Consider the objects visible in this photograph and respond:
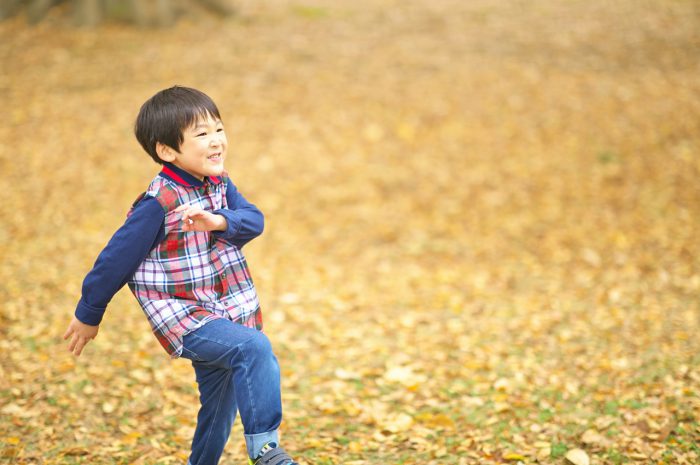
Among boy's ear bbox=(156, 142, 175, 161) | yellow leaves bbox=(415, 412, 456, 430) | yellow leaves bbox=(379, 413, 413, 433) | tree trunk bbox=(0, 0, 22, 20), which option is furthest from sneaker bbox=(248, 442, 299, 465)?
tree trunk bbox=(0, 0, 22, 20)

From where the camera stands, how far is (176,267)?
275cm

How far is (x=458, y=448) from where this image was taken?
3713 millimetres

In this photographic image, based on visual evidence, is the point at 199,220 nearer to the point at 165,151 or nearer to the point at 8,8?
the point at 165,151

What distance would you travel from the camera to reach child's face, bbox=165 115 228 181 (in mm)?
2707

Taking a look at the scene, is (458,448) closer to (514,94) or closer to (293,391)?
(293,391)

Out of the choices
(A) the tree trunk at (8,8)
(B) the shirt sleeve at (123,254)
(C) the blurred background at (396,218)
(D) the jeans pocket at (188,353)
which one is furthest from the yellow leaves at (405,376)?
(A) the tree trunk at (8,8)

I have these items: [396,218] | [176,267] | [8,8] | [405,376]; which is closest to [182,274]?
[176,267]

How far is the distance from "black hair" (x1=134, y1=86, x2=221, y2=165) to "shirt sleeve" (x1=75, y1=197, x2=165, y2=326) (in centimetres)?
27

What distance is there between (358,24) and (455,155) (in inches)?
198

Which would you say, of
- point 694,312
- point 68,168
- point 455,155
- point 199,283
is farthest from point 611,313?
point 68,168

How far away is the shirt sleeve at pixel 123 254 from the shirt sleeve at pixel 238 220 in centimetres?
26

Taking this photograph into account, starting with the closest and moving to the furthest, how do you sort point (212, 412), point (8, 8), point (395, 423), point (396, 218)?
1. point (212, 412)
2. point (395, 423)
3. point (396, 218)
4. point (8, 8)

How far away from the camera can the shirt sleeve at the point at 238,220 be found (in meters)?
2.72

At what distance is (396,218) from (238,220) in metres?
5.57
